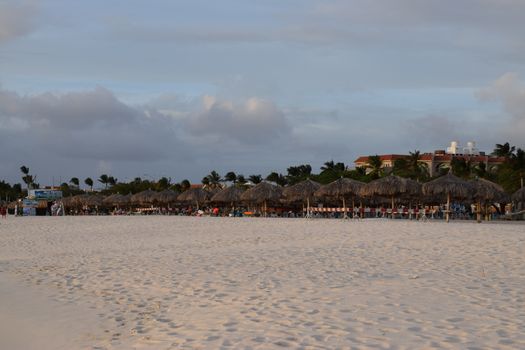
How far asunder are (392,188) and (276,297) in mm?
21806

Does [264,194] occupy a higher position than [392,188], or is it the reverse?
[392,188]

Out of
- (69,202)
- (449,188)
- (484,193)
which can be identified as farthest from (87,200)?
(484,193)

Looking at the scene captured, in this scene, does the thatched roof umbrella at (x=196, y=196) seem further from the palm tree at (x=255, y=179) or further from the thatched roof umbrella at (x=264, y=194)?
the palm tree at (x=255, y=179)

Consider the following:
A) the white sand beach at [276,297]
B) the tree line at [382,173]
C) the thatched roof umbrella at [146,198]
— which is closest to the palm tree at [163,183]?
the tree line at [382,173]

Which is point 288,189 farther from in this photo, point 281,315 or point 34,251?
point 281,315

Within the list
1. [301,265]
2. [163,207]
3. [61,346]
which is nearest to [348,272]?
[301,265]

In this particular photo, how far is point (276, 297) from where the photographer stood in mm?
7211

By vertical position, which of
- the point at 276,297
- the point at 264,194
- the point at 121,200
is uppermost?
the point at 264,194

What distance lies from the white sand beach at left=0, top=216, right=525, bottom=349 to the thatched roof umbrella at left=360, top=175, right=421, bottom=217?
14963 millimetres

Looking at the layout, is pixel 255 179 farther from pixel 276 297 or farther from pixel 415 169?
pixel 276 297

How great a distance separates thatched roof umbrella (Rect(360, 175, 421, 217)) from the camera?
28203 millimetres

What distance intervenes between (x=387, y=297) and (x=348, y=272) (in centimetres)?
202

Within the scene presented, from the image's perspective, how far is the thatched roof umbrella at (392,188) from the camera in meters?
28.2

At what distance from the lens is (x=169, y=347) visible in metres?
5.29
